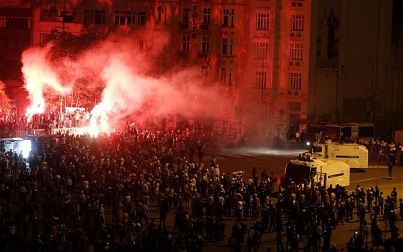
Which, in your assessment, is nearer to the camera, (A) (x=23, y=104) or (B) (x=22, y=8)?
(A) (x=23, y=104)

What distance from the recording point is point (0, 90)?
57438 millimetres

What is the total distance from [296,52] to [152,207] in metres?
32.3

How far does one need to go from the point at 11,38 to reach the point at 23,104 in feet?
31.9

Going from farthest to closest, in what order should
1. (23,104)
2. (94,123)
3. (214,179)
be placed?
(23,104)
(94,123)
(214,179)

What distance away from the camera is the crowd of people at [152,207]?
26375 mm

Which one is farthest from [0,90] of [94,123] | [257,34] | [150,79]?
[257,34]

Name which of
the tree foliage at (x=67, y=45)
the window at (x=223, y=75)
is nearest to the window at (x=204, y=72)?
the window at (x=223, y=75)

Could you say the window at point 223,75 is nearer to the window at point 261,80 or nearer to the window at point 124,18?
the window at point 261,80

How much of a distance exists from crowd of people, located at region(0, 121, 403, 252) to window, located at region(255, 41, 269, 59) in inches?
956

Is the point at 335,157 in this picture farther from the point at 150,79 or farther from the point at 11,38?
the point at 11,38

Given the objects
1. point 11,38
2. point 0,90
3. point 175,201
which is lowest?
point 175,201

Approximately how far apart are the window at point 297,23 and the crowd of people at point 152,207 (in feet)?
84.5

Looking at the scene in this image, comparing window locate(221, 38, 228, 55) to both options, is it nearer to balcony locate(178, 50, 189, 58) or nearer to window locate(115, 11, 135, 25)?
balcony locate(178, 50, 189, 58)

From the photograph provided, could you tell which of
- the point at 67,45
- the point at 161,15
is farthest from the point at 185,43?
the point at 67,45
